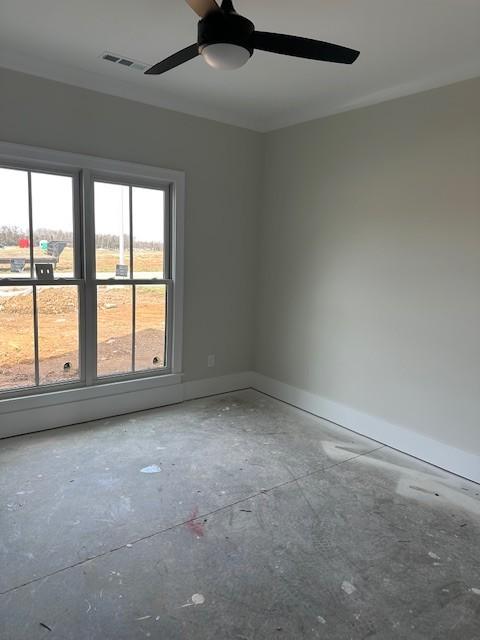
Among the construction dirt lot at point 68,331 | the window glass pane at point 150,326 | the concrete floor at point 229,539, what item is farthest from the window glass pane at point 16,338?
the window glass pane at point 150,326

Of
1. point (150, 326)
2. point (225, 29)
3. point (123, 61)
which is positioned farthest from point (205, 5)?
point (150, 326)

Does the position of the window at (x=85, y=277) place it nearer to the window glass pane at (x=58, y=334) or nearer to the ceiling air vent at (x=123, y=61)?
the window glass pane at (x=58, y=334)

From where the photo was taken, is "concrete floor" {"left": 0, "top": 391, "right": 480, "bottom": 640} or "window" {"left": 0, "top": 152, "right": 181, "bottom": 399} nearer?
"concrete floor" {"left": 0, "top": 391, "right": 480, "bottom": 640}

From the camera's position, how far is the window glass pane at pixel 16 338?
3256mm

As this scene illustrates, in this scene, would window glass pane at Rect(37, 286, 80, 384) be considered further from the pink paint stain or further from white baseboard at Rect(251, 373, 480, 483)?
white baseboard at Rect(251, 373, 480, 483)

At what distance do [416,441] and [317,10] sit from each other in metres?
2.85

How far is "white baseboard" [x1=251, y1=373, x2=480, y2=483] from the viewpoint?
297 cm

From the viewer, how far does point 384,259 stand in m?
3.38

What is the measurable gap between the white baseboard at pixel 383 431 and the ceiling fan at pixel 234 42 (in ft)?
8.35

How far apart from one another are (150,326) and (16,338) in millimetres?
1124

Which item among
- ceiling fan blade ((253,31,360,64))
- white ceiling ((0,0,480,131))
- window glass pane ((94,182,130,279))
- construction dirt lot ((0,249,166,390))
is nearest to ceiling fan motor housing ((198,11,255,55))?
ceiling fan blade ((253,31,360,64))

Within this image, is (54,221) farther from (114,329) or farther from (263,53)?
(263,53)

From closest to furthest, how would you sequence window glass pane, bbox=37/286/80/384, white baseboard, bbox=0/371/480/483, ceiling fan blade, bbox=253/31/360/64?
ceiling fan blade, bbox=253/31/360/64 < white baseboard, bbox=0/371/480/483 < window glass pane, bbox=37/286/80/384

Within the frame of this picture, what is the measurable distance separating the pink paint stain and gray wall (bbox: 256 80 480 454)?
1780 millimetres
